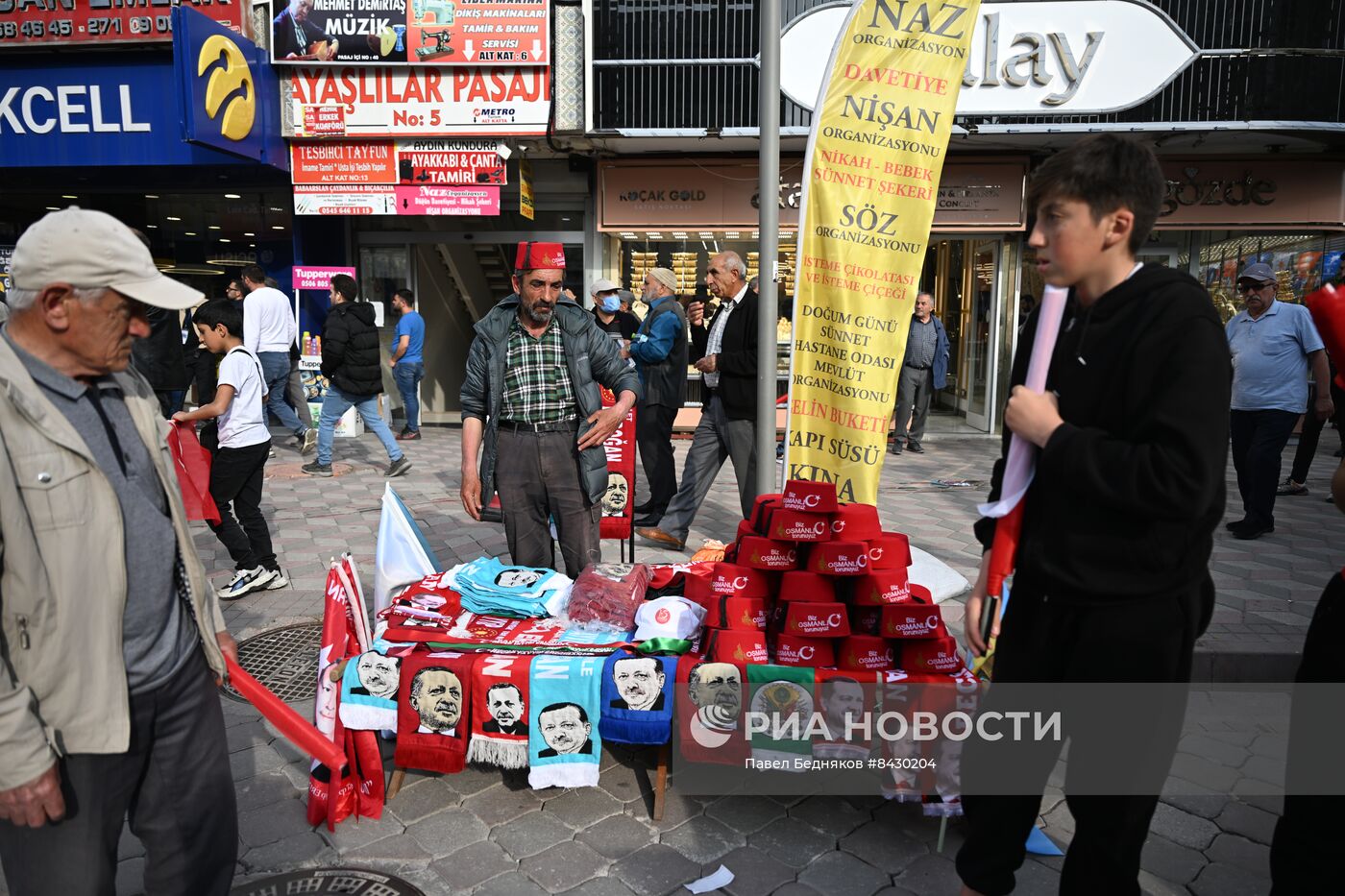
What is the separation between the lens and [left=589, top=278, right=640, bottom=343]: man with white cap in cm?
880

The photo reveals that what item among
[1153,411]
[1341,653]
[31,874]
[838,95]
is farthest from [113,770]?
[838,95]

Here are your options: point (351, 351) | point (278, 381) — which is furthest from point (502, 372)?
point (278, 381)

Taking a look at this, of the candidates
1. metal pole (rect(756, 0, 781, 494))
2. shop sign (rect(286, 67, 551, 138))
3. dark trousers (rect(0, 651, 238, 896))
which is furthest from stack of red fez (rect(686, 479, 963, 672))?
shop sign (rect(286, 67, 551, 138))

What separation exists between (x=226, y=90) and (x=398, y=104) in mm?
2166

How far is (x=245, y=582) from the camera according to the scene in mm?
5629

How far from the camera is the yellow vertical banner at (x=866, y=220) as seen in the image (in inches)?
179

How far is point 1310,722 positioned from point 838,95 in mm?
3577

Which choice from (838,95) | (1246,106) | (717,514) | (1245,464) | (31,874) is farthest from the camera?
(1246,106)

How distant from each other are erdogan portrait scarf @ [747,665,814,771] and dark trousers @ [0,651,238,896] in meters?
1.71

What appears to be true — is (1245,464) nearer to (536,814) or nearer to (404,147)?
(536,814)

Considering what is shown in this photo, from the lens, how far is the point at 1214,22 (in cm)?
1084

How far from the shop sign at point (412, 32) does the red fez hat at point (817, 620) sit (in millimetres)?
9872

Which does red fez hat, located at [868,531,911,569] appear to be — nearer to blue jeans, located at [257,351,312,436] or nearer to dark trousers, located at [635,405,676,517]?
dark trousers, located at [635,405,676,517]

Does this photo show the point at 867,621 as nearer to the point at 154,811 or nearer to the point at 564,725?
the point at 564,725
